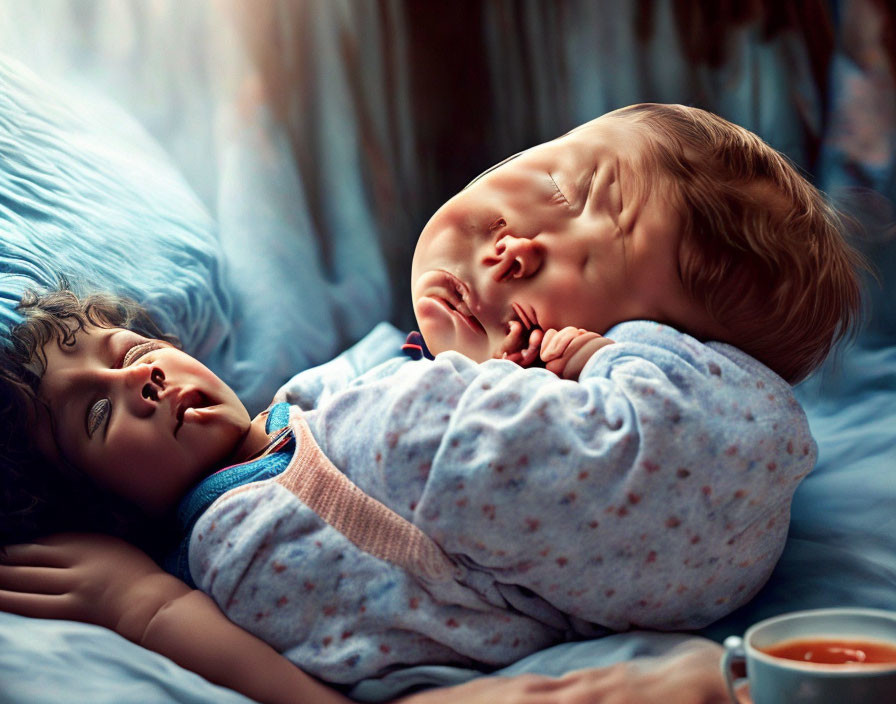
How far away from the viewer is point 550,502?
671 mm

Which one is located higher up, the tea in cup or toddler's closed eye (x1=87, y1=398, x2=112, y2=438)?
toddler's closed eye (x1=87, y1=398, x2=112, y2=438)

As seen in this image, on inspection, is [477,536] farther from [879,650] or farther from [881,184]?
[881,184]

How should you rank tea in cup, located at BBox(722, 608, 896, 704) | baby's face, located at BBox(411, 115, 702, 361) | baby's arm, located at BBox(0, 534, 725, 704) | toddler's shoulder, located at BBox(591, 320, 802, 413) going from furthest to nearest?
baby's face, located at BBox(411, 115, 702, 361), toddler's shoulder, located at BBox(591, 320, 802, 413), baby's arm, located at BBox(0, 534, 725, 704), tea in cup, located at BBox(722, 608, 896, 704)

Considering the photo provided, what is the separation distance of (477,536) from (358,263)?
0.67 m

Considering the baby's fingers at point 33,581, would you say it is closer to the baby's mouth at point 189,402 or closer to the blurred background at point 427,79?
the baby's mouth at point 189,402

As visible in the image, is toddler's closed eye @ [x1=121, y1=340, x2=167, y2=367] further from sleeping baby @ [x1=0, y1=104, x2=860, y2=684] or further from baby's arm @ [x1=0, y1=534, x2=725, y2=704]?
baby's arm @ [x1=0, y1=534, x2=725, y2=704]

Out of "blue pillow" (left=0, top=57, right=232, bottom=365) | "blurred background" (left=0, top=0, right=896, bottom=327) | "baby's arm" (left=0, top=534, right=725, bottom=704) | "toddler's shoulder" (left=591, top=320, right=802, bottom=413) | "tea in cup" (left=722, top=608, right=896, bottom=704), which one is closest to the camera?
"tea in cup" (left=722, top=608, right=896, bottom=704)

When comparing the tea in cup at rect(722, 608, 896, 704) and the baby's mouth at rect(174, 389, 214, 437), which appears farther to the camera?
the baby's mouth at rect(174, 389, 214, 437)

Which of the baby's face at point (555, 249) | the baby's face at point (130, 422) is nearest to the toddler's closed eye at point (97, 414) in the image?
the baby's face at point (130, 422)

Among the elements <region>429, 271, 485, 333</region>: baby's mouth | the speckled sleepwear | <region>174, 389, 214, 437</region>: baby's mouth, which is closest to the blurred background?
<region>429, 271, 485, 333</region>: baby's mouth

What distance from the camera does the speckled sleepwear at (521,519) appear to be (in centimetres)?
67

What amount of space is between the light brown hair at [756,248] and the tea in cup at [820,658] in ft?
1.08

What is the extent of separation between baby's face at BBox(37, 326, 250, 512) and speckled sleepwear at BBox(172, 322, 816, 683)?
0.09m

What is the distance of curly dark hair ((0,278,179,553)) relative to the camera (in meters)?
0.75
